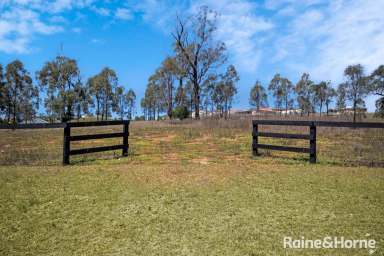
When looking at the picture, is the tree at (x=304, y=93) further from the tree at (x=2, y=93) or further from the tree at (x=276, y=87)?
the tree at (x=2, y=93)

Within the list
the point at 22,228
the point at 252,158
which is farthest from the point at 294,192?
the point at 22,228

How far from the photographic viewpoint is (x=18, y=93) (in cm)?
4678

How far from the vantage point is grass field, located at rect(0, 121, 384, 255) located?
3.24 m

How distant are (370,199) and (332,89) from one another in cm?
6157

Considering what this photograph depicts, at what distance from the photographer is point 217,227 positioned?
3.61 m

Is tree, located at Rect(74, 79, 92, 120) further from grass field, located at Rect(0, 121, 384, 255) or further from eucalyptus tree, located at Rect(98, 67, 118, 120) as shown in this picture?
grass field, located at Rect(0, 121, 384, 255)

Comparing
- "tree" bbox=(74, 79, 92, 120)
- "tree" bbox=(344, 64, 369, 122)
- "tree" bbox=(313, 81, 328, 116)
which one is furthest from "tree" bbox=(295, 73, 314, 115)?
→ "tree" bbox=(74, 79, 92, 120)

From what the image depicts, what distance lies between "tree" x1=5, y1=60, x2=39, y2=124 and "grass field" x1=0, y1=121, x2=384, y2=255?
47856mm

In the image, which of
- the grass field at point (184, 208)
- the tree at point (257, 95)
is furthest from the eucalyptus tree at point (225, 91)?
the grass field at point (184, 208)

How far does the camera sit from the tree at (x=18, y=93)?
4481 centimetres

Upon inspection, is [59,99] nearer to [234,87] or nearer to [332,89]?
[234,87]

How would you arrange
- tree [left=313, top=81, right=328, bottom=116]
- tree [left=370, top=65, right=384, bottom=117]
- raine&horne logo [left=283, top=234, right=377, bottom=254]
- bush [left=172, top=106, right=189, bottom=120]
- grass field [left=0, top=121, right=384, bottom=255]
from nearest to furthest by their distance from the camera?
raine&horne logo [left=283, top=234, right=377, bottom=254] < grass field [left=0, top=121, right=384, bottom=255] < tree [left=370, top=65, right=384, bottom=117] < bush [left=172, top=106, right=189, bottom=120] < tree [left=313, top=81, right=328, bottom=116]

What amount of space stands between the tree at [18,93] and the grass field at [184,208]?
157 feet

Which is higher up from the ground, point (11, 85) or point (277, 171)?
point (11, 85)
